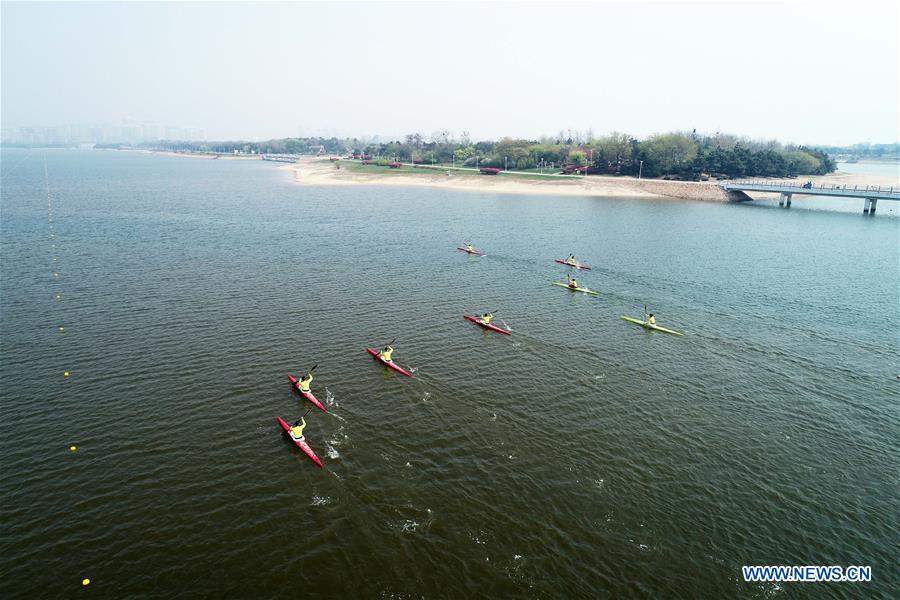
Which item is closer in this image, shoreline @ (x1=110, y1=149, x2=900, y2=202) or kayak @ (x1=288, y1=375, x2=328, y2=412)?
kayak @ (x1=288, y1=375, x2=328, y2=412)

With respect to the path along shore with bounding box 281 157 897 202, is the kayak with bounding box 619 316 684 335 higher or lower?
lower

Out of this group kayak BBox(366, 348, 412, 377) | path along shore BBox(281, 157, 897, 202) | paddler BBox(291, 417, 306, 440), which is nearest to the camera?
paddler BBox(291, 417, 306, 440)

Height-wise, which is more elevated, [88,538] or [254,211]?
[254,211]

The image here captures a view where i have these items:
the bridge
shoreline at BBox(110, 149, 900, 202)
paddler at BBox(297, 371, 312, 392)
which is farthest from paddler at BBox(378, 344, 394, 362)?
the bridge

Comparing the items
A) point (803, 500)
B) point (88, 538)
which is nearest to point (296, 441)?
point (88, 538)

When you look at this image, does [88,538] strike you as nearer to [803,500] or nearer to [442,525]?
[442,525]

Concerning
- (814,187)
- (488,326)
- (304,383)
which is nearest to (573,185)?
(814,187)

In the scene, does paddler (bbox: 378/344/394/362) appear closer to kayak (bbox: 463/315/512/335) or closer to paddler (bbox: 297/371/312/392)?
paddler (bbox: 297/371/312/392)

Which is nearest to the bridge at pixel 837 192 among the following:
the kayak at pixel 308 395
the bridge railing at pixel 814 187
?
the bridge railing at pixel 814 187

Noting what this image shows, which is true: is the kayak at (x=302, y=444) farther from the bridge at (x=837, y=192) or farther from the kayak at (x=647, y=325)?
the bridge at (x=837, y=192)
